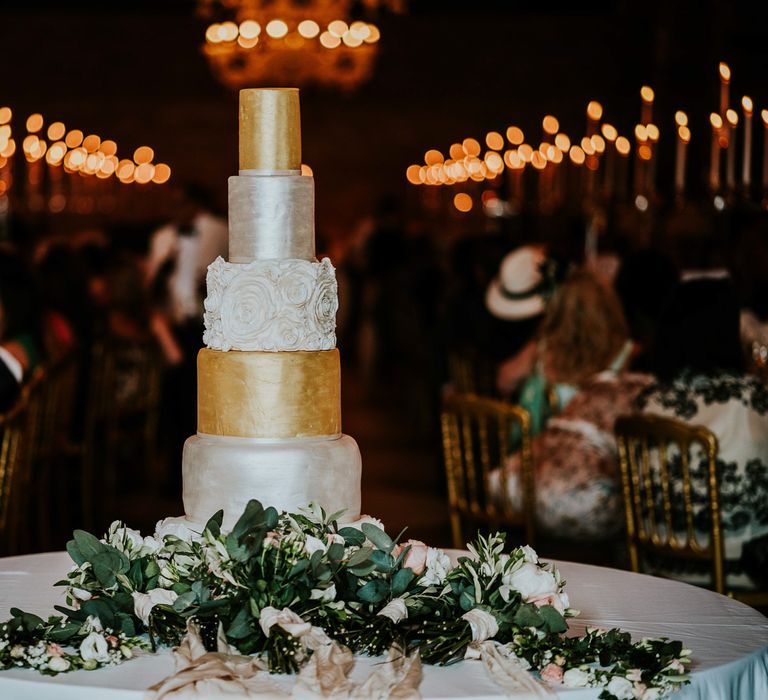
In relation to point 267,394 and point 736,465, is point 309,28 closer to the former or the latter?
point 736,465

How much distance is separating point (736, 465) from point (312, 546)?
2531 mm

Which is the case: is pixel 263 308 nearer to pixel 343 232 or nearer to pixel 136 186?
pixel 136 186

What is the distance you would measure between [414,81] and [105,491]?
13188 mm

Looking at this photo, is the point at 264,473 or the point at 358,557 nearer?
the point at 358,557

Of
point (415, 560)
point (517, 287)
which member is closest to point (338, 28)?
point (517, 287)

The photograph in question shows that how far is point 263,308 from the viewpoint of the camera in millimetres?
2670

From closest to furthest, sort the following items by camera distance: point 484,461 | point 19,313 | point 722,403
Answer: point 722,403
point 484,461
point 19,313

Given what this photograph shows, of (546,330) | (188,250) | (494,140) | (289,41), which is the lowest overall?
(546,330)

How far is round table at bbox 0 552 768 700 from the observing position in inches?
85.5

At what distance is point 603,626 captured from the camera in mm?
2578

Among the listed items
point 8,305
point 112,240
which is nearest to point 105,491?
point 8,305

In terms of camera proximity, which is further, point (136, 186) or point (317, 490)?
point (136, 186)

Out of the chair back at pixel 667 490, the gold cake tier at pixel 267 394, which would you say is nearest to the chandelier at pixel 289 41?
the chair back at pixel 667 490

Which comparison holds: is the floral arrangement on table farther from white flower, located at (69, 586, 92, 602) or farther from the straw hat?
the straw hat
